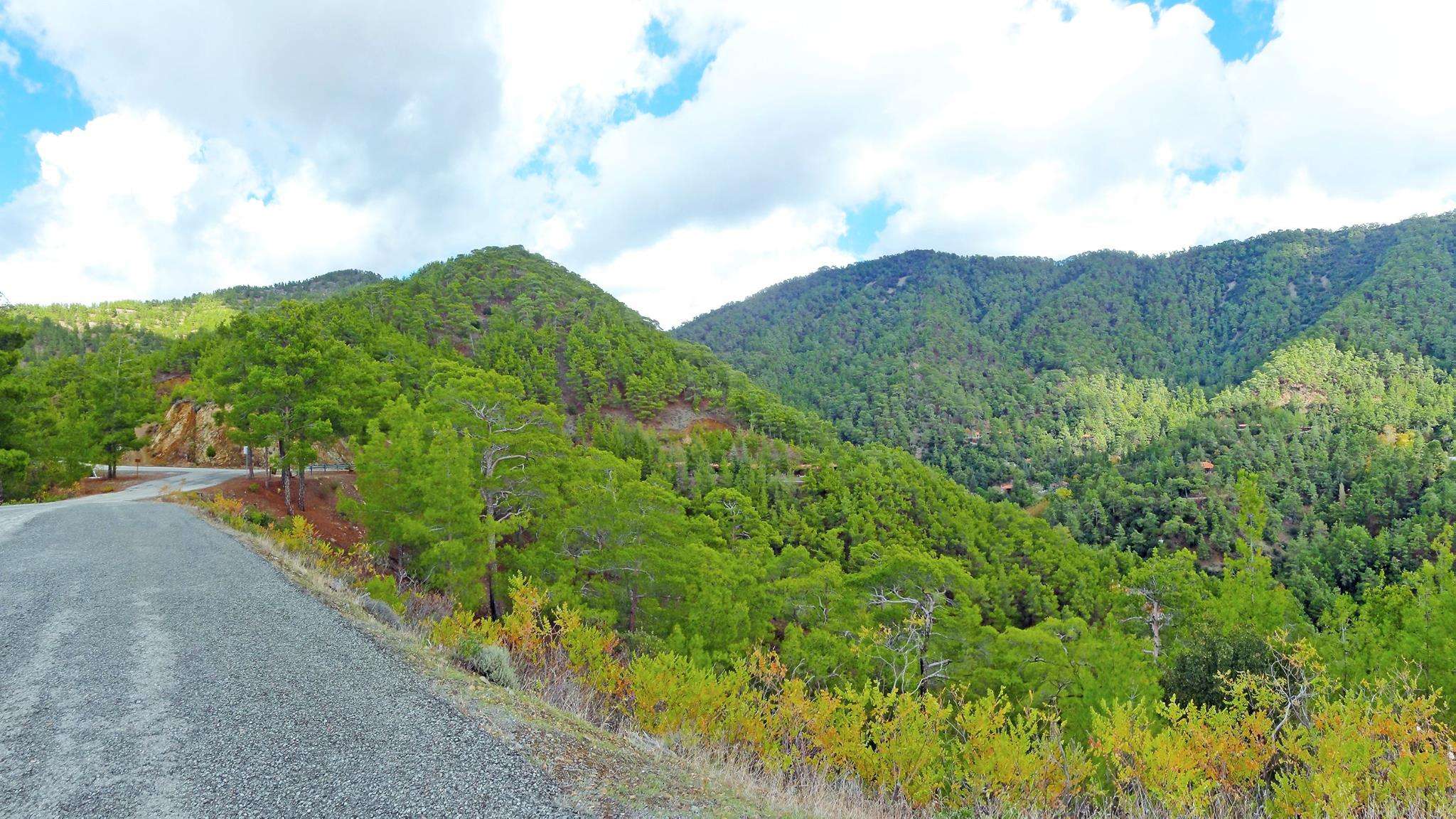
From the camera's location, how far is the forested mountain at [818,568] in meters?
8.30

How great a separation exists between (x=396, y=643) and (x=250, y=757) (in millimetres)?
3313

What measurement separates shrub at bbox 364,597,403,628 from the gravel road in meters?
0.80

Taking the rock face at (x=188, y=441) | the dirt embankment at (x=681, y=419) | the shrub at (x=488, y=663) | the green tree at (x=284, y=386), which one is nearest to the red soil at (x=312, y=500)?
the green tree at (x=284, y=386)

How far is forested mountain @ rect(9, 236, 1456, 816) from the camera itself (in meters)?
8.30

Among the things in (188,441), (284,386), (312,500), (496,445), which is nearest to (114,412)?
(312,500)

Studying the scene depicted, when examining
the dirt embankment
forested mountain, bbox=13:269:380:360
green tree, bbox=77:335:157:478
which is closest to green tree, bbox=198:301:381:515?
green tree, bbox=77:335:157:478

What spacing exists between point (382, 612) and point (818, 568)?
84.8 feet

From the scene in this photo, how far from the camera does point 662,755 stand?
21.0 ft

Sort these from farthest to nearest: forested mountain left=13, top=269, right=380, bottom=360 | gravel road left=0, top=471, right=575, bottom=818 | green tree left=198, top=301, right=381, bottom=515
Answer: forested mountain left=13, top=269, right=380, bottom=360 < green tree left=198, top=301, right=381, bottom=515 < gravel road left=0, top=471, right=575, bottom=818

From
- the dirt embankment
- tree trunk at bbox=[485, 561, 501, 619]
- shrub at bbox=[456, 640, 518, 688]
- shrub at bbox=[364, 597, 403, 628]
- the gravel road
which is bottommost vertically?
tree trunk at bbox=[485, 561, 501, 619]

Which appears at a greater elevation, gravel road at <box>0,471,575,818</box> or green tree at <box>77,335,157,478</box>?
green tree at <box>77,335,157,478</box>

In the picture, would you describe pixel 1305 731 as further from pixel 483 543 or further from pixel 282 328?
pixel 282 328

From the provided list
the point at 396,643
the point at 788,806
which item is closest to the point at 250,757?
the point at 396,643

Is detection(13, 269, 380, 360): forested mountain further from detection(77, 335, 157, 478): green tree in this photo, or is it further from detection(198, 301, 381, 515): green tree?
detection(198, 301, 381, 515): green tree
